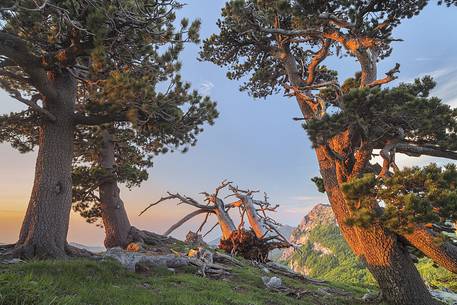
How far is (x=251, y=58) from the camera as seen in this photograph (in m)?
16.5

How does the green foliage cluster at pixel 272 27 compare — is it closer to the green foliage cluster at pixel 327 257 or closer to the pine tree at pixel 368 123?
the pine tree at pixel 368 123

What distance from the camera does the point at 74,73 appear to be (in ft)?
39.0

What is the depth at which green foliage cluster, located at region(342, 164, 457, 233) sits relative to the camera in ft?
23.6

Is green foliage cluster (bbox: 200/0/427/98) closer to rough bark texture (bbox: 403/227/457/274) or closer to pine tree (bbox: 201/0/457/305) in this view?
pine tree (bbox: 201/0/457/305)

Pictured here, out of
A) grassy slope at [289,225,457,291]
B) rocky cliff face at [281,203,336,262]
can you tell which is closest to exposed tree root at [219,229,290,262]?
grassy slope at [289,225,457,291]

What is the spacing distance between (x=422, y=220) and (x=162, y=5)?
30.9ft

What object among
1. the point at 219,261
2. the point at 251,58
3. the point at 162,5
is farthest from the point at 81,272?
the point at 251,58

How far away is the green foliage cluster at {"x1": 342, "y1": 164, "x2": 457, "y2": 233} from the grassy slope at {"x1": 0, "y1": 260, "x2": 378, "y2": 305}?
3172 millimetres

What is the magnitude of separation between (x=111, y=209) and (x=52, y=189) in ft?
20.3

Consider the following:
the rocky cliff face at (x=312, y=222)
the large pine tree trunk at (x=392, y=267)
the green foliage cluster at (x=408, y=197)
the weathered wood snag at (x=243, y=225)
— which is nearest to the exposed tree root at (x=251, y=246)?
the weathered wood snag at (x=243, y=225)

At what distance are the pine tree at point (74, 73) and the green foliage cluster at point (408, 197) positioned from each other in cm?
658

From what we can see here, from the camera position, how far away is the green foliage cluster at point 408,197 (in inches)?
284

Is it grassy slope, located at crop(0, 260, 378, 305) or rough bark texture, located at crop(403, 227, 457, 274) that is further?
rough bark texture, located at crop(403, 227, 457, 274)

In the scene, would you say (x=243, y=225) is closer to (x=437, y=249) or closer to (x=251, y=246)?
(x=251, y=246)
